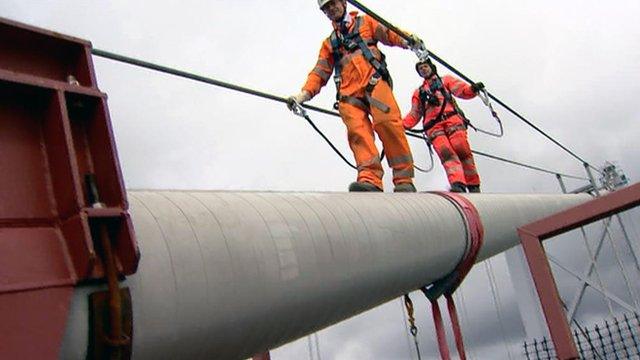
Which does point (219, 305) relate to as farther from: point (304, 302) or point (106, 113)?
point (106, 113)

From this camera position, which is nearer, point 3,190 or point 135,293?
point 3,190

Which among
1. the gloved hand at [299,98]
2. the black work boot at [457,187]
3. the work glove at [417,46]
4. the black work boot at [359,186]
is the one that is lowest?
the black work boot at [359,186]

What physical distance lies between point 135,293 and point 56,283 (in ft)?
0.85

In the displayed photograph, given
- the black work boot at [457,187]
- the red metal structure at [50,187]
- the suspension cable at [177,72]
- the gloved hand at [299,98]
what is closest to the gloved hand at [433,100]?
the black work boot at [457,187]

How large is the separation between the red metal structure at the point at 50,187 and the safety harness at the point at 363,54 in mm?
3857

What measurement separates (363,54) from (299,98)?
757mm

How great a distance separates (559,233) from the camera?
3.48 metres

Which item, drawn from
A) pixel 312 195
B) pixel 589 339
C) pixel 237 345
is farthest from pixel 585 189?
pixel 237 345

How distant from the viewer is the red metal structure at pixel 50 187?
1430 millimetres

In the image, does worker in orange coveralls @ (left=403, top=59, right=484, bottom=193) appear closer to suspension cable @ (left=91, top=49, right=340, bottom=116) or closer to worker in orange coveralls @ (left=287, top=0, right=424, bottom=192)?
worker in orange coveralls @ (left=287, top=0, right=424, bottom=192)

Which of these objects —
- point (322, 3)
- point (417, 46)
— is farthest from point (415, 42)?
point (322, 3)

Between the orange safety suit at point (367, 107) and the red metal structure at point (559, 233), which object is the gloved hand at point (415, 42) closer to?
the orange safety suit at point (367, 107)

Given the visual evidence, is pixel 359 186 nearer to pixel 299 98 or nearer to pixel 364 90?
pixel 364 90

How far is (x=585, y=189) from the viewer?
12.8 metres
